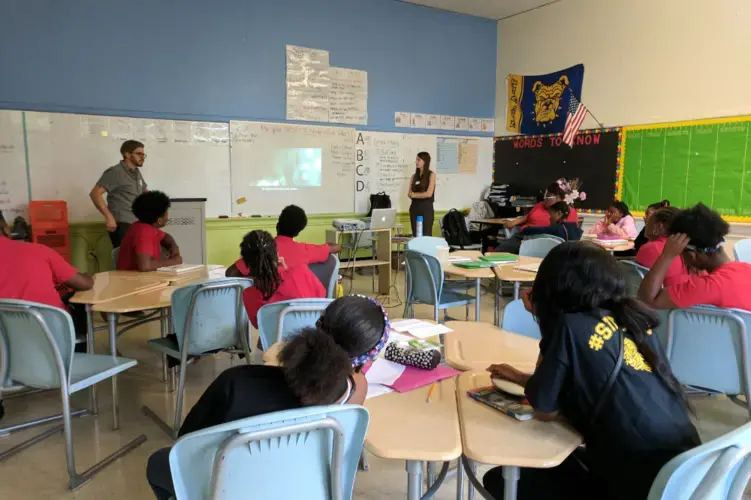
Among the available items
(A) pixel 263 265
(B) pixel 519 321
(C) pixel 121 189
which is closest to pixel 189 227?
(C) pixel 121 189

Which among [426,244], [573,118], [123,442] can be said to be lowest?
[123,442]

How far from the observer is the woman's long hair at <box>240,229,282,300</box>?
8.87 ft

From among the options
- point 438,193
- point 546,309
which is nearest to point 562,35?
point 438,193

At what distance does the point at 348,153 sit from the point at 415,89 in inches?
58.7

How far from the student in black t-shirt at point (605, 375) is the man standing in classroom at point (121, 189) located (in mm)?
4550

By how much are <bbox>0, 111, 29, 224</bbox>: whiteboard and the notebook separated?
17.0ft

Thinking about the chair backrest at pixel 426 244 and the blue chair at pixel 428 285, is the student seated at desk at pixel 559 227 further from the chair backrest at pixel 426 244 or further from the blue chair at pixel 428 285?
the blue chair at pixel 428 285

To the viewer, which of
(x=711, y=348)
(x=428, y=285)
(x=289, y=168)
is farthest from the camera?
(x=289, y=168)

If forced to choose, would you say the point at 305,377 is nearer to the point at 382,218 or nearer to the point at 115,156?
the point at 382,218

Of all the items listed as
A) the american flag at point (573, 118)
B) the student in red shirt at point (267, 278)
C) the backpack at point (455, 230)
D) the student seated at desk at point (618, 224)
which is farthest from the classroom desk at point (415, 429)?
the american flag at point (573, 118)

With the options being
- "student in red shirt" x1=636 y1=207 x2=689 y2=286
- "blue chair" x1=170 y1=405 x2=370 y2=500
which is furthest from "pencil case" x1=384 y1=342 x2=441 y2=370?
"student in red shirt" x1=636 y1=207 x2=689 y2=286

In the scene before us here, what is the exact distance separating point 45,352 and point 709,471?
239 cm

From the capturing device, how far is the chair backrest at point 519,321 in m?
2.38

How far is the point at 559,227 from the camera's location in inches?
209
